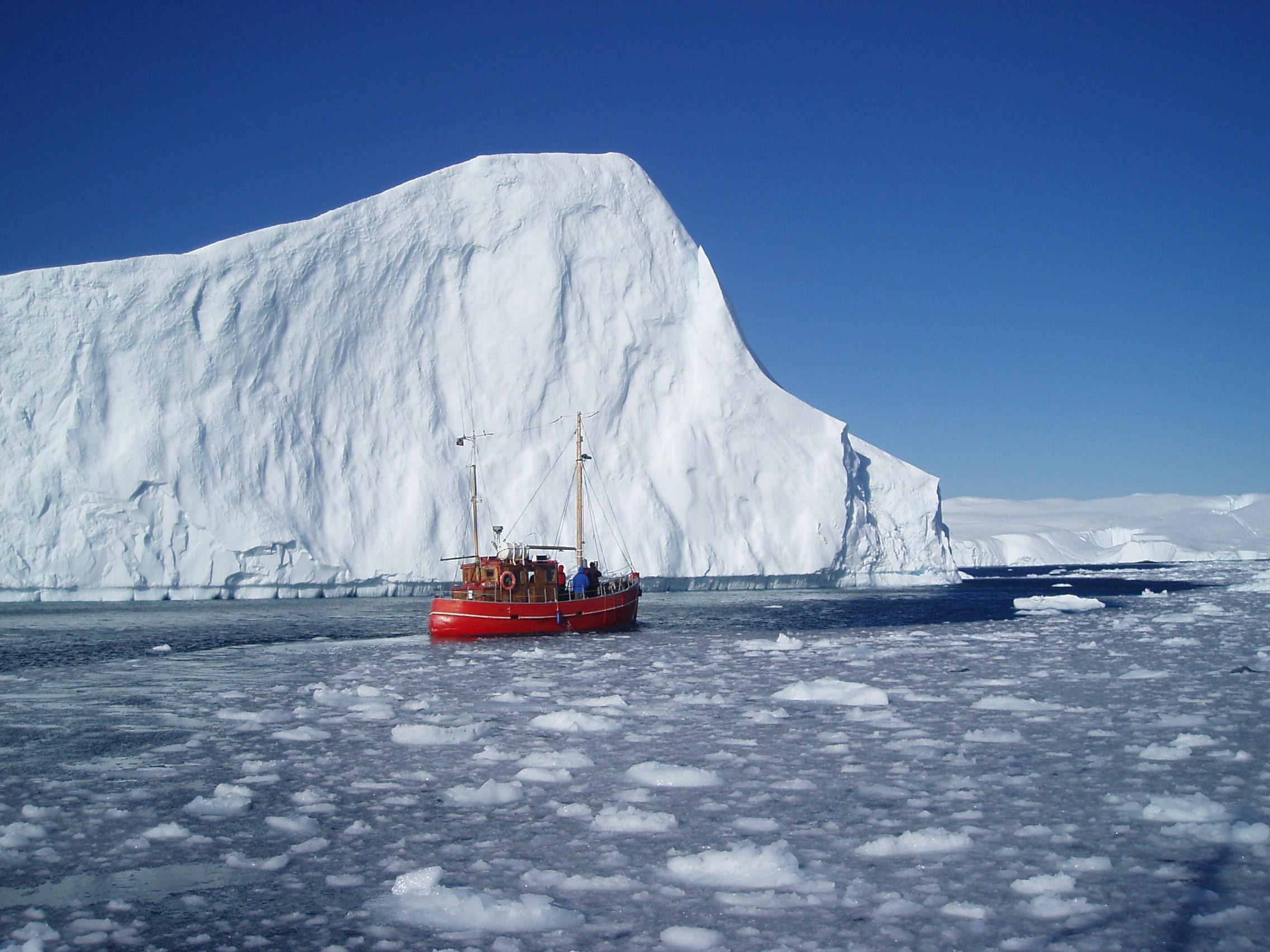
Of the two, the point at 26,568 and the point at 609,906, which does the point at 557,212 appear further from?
the point at 609,906

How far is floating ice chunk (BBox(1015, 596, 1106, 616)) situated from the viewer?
22.7 meters

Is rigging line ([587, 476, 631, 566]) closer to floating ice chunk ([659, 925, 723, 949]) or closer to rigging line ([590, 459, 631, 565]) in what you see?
rigging line ([590, 459, 631, 565])

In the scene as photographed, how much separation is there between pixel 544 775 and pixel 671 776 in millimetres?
831

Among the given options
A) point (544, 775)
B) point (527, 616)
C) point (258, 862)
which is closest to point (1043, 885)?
point (544, 775)

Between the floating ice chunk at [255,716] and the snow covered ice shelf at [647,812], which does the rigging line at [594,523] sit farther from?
the floating ice chunk at [255,716]

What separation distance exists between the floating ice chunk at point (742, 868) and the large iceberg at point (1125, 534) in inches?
3017

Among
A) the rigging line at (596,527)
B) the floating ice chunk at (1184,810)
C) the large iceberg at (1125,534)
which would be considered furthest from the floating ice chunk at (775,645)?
the large iceberg at (1125,534)

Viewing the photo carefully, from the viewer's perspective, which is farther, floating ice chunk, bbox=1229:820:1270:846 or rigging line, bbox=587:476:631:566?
rigging line, bbox=587:476:631:566

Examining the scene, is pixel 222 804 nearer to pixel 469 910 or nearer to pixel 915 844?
pixel 469 910

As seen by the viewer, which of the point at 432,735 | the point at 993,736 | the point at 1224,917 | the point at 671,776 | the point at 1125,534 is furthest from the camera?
the point at 1125,534

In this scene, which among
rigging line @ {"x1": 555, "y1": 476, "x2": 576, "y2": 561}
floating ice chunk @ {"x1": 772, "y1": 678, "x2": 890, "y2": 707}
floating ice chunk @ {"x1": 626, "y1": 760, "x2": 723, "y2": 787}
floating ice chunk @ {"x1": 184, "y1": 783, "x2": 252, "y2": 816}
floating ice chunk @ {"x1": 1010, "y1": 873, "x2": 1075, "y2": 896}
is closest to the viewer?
floating ice chunk @ {"x1": 1010, "y1": 873, "x2": 1075, "y2": 896}

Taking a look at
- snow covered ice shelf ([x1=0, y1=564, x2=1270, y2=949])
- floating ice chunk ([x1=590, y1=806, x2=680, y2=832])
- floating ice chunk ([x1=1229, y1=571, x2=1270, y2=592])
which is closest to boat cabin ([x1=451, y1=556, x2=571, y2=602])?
snow covered ice shelf ([x1=0, y1=564, x2=1270, y2=949])

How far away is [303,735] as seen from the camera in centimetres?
761

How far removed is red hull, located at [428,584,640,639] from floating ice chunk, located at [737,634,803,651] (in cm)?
550
